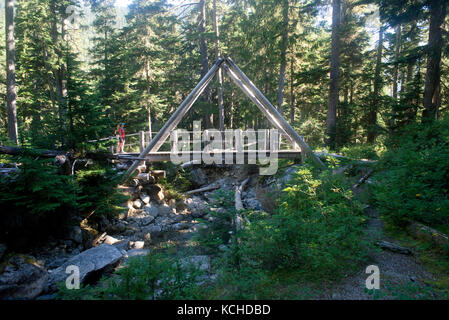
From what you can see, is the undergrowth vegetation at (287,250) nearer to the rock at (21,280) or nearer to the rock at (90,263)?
the rock at (90,263)

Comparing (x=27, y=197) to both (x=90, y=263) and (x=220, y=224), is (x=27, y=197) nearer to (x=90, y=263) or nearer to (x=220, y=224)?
(x=90, y=263)

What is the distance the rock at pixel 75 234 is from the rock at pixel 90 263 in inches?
57.9

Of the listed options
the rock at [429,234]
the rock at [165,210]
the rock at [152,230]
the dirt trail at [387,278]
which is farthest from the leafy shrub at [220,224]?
the rock at [165,210]

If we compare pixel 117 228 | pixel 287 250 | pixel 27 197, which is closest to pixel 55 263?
pixel 27 197

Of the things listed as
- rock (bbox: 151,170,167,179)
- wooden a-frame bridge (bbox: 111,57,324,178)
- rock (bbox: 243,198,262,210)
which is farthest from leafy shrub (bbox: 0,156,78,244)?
rock (bbox: 151,170,167,179)

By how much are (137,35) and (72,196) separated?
1825cm

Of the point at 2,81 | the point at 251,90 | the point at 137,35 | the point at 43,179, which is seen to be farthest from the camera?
the point at 137,35

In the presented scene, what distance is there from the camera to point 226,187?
14.1 metres

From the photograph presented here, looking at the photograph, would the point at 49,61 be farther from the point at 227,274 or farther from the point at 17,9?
the point at 227,274

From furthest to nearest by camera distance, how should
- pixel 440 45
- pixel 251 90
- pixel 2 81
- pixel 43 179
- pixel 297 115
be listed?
pixel 297 115, pixel 2 81, pixel 251 90, pixel 440 45, pixel 43 179

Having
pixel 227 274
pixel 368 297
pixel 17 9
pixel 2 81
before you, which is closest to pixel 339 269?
pixel 368 297

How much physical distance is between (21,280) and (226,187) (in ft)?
35.0

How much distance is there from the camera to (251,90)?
10305 millimetres
